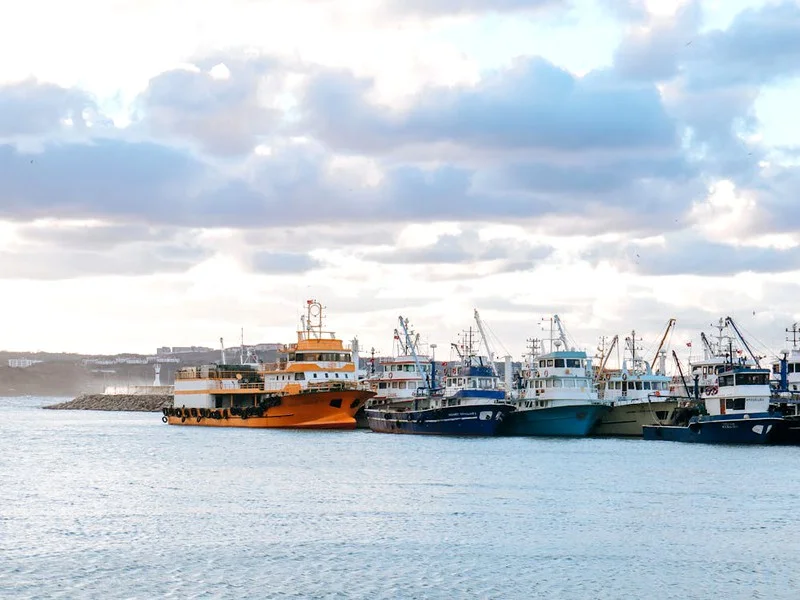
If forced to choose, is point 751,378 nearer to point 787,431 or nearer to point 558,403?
point 787,431

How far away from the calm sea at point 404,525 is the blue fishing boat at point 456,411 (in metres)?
21.5

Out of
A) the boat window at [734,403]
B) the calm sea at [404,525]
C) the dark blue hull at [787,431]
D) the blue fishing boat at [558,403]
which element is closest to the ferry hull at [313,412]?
the blue fishing boat at [558,403]

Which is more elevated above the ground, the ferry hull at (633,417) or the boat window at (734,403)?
the boat window at (734,403)

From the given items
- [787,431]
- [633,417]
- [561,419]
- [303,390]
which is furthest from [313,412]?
[787,431]

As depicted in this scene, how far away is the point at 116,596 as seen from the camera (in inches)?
1825

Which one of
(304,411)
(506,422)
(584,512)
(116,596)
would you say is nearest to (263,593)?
(116,596)

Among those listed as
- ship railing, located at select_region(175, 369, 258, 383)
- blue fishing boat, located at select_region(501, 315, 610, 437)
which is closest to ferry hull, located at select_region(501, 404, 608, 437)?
blue fishing boat, located at select_region(501, 315, 610, 437)

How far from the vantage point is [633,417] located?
13325 cm

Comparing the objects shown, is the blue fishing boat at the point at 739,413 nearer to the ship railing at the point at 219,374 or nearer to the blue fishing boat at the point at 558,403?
the blue fishing boat at the point at 558,403

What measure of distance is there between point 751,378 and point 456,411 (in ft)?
99.2

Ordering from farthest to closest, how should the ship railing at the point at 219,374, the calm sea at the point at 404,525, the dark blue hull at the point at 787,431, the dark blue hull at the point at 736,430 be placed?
1. the ship railing at the point at 219,374
2. the dark blue hull at the point at 787,431
3. the dark blue hull at the point at 736,430
4. the calm sea at the point at 404,525

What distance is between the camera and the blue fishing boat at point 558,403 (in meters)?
129

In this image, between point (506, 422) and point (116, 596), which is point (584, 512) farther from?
point (506, 422)

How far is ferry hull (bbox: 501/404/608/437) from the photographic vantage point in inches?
5059
